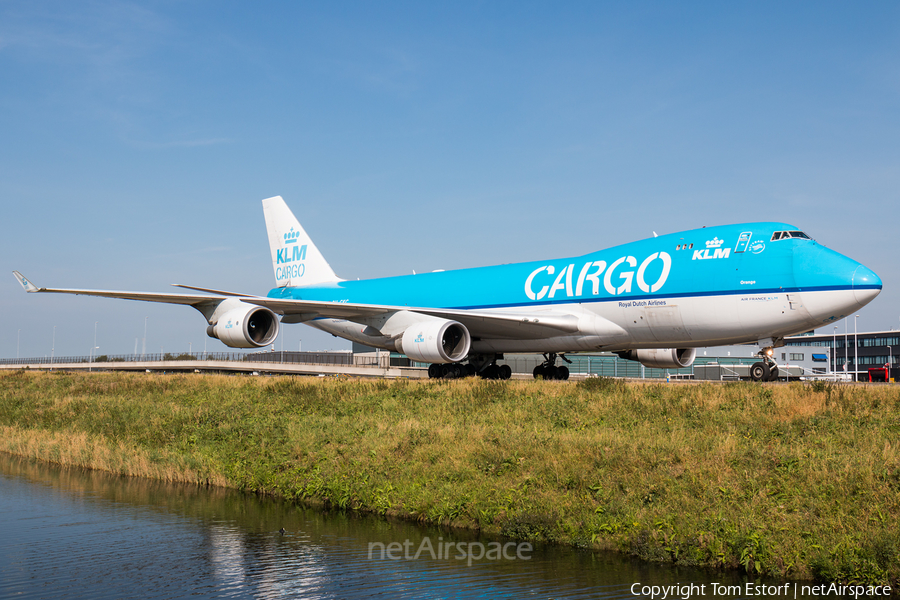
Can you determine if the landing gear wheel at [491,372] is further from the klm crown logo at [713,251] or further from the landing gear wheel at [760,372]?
the landing gear wheel at [760,372]

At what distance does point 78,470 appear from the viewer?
1878 centimetres

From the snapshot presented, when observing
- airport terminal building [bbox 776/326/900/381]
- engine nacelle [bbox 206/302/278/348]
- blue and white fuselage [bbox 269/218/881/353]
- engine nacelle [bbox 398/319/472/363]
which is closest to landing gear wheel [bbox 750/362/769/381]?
blue and white fuselage [bbox 269/218/881/353]

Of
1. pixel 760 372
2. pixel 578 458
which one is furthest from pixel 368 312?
pixel 578 458

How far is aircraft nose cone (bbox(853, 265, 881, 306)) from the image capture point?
1923 cm

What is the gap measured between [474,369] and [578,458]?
17681 mm

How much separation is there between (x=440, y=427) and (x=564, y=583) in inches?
313

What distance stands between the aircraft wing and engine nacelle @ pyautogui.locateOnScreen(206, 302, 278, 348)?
492mm

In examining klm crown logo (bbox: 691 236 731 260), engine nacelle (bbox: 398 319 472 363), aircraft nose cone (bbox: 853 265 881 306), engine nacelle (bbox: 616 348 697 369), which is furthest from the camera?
engine nacelle (bbox: 616 348 697 369)

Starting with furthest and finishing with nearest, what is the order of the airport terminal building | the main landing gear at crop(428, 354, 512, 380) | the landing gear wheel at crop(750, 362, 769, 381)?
the airport terminal building, the main landing gear at crop(428, 354, 512, 380), the landing gear wheel at crop(750, 362, 769, 381)

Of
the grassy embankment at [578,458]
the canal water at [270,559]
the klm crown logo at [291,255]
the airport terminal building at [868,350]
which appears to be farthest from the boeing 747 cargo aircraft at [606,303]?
the airport terminal building at [868,350]

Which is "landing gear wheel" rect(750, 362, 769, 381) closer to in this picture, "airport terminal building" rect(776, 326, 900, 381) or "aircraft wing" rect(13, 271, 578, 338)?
"aircraft wing" rect(13, 271, 578, 338)

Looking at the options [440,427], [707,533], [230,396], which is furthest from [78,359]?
[707,533]

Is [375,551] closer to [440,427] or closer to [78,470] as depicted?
[440,427]

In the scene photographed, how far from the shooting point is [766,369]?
21.5 meters
